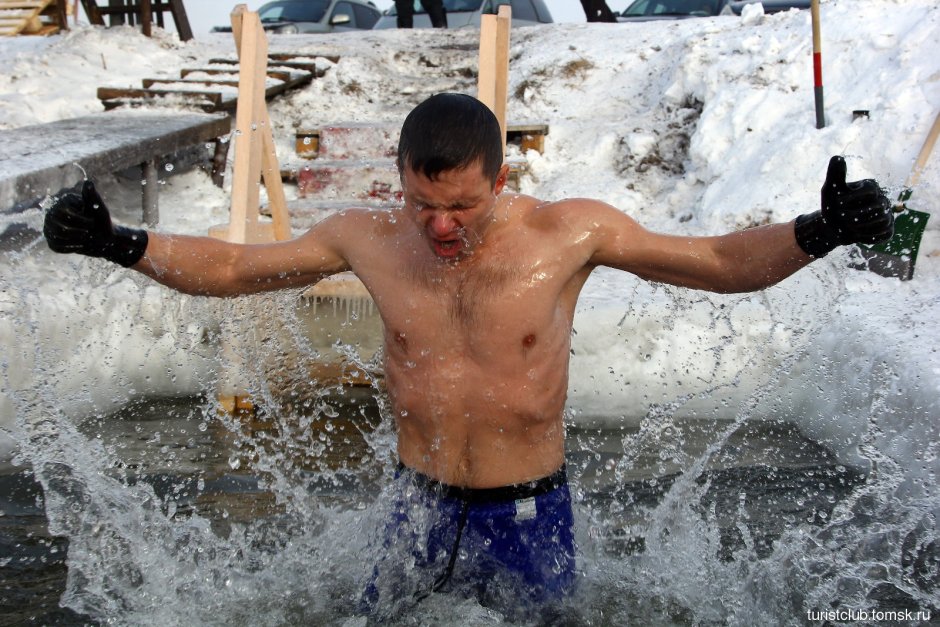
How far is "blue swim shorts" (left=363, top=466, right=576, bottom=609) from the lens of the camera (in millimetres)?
2348

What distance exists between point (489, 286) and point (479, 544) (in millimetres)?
660

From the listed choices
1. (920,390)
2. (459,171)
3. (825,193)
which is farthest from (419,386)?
(920,390)

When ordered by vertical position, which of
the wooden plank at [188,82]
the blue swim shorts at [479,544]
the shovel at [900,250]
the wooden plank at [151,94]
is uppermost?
the wooden plank at [188,82]

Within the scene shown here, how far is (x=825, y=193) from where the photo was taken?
2.14 meters

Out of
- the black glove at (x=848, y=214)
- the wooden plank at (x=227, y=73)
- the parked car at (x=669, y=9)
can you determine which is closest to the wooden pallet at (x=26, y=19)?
the wooden plank at (x=227, y=73)

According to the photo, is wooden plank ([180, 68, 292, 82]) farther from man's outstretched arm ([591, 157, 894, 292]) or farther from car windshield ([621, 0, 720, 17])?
man's outstretched arm ([591, 157, 894, 292])

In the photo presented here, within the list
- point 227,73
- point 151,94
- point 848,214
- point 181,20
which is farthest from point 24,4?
point 848,214

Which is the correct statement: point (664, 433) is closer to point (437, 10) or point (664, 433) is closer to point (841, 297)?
point (841, 297)

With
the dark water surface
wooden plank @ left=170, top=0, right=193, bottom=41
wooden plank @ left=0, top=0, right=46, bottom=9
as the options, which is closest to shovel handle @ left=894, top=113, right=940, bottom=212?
the dark water surface

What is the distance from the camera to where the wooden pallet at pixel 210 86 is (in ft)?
25.3

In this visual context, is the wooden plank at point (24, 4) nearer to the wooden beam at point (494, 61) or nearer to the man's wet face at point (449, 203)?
the wooden beam at point (494, 61)

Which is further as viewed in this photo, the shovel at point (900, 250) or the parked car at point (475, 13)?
the parked car at point (475, 13)

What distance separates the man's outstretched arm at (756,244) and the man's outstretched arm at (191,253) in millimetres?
746

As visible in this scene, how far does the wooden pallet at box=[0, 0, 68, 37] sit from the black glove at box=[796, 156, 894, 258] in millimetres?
10448
